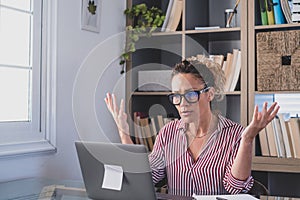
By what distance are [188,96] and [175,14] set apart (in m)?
0.93

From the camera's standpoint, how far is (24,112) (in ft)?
8.44

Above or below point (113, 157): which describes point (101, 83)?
above

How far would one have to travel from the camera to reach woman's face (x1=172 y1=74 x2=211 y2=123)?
2391 mm

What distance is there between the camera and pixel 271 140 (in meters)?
2.85

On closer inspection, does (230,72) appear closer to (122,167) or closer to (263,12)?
(263,12)

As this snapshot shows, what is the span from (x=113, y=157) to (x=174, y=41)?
173 centimetres

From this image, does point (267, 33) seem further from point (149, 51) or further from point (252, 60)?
point (149, 51)

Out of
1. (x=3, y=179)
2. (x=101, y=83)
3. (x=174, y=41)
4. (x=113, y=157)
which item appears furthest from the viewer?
(x=174, y=41)

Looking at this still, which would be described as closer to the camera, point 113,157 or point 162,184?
point 113,157

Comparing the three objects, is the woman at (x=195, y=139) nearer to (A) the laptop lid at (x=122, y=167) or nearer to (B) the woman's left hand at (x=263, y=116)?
(B) the woman's left hand at (x=263, y=116)

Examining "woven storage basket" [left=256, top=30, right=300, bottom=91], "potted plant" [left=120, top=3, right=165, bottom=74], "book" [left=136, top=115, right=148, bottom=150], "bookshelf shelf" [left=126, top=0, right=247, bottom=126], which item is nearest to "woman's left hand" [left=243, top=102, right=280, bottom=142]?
"woven storage basket" [left=256, top=30, right=300, bottom=91]

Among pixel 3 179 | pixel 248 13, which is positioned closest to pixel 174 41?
pixel 248 13

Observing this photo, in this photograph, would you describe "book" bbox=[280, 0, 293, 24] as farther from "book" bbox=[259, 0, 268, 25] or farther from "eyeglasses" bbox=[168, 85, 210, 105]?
"eyeglasses" bbox=[168, 85, 210, 105]

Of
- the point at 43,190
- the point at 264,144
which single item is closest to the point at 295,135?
the point at 264,144
